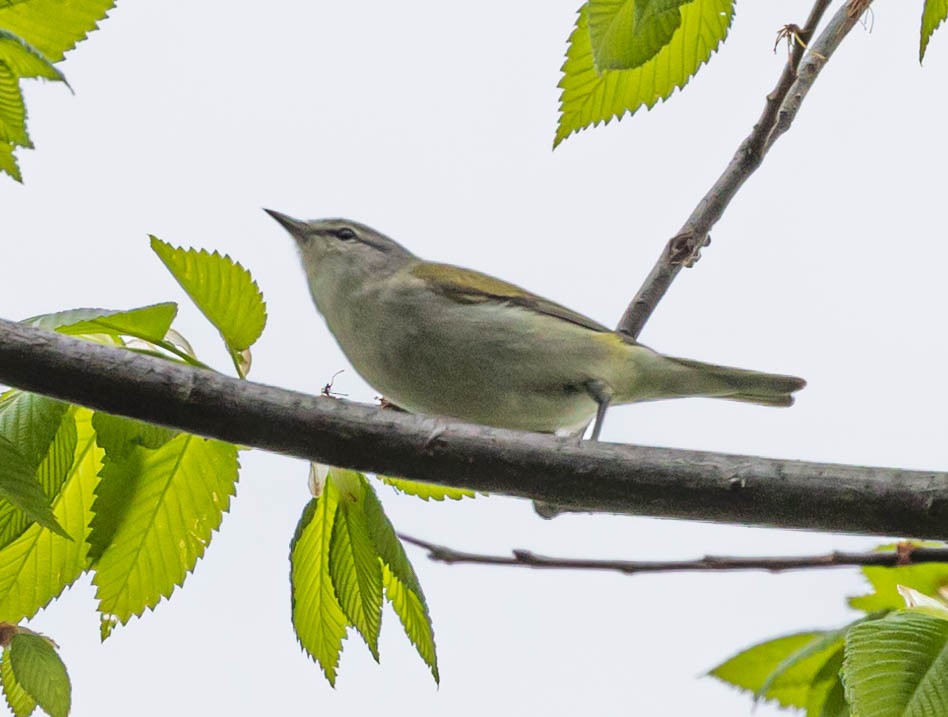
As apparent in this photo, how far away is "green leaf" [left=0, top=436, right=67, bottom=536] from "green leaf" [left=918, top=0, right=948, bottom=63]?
94 cm

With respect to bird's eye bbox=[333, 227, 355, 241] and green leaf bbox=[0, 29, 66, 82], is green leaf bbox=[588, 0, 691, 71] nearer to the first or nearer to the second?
green leaf bbox=[0, 29, 66, 82]

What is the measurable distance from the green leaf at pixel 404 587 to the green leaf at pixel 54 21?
Answer: 0.57 metres

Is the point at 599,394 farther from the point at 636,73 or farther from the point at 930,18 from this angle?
the point at 930,18

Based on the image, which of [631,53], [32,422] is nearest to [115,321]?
[32,422]

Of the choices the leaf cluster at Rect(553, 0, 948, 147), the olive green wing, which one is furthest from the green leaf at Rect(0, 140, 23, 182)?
the olive green wing

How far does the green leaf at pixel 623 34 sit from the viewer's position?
102 centimetres

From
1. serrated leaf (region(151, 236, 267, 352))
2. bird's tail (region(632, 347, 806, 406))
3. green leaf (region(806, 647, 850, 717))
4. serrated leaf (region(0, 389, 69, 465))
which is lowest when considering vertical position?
serrated leaf (region(0, 389, 69, 465))

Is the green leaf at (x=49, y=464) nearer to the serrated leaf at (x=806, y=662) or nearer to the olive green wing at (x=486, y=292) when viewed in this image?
the serrated leaf at (x=806, y=662)

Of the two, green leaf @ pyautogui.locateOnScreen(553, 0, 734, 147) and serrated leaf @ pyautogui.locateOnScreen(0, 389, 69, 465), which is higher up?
green leaf @ pyautogui.locateOnScreen(553, 0, 734, 147)

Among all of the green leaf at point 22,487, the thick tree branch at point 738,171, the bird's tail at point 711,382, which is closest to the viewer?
the green leaf at point 22,487

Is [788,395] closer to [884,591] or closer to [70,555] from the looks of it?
[884,591]

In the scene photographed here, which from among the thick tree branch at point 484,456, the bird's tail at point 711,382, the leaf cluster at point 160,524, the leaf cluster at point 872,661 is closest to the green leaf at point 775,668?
the leaf cluster at point 872,661

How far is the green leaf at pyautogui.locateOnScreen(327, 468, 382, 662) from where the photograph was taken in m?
1.16

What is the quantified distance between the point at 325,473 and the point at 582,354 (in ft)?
2.69
